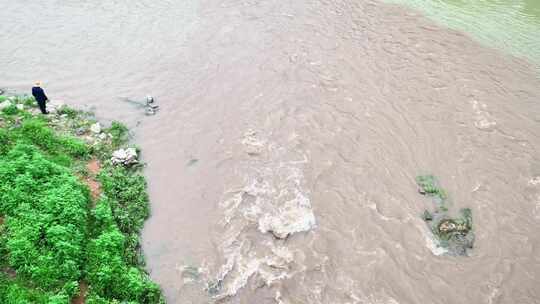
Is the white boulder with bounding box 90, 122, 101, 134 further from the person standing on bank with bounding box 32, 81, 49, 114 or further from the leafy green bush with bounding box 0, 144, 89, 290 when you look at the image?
the leafy green bush with bounding box 0, 144, 89, 290

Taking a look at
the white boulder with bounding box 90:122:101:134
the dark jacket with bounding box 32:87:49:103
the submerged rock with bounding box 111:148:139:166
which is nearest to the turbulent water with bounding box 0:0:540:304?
the submerged rock with bounding box 111:148:139:166

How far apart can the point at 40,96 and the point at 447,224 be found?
14.4 metres

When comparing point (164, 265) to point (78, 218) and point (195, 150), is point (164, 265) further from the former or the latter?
point (195, 150)

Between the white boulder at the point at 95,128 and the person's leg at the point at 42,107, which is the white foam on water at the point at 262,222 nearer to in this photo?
the white boulder at the point at 95,128

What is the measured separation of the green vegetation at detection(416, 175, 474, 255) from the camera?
11.1 meters

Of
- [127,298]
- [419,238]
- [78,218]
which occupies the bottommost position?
[419,238]

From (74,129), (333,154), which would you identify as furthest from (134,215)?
(333,154)

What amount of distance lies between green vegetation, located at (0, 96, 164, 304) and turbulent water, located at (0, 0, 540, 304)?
0.82m

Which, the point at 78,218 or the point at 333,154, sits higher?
the point at 78,218

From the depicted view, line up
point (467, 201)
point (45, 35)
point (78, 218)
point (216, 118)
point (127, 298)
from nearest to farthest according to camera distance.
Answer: point (127, 298), point (78, 218), point (467, 201), point (216, 118), point (45, 35)

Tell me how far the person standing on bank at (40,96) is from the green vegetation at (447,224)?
13661 millimetres

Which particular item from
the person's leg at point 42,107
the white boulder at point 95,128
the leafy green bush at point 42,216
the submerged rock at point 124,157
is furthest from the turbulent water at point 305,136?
the leafy green bush at point 42,216

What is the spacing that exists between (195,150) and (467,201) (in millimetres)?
9361

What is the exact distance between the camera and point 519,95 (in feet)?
56.4
